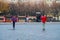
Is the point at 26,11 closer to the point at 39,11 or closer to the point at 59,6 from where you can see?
the point at 39,11

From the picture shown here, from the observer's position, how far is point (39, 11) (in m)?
64.2

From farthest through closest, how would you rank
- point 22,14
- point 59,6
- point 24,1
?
1. point 24,1
2. point 59,6
3. point 22,14

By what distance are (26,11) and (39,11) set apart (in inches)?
124

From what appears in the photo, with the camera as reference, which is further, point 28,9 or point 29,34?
point 28,9

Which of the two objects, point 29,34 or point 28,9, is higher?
point 28,9

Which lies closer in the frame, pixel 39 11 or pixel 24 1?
pixel 39 11

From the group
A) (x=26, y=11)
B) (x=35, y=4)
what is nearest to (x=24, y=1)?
(x=35, y=4)

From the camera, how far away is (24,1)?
72.9 metres

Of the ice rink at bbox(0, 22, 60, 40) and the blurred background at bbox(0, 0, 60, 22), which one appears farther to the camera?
the blurred background at bbox(0, 0, 60, 22)

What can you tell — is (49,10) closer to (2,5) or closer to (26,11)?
(26,11)

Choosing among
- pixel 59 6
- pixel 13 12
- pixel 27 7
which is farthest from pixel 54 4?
pixel 13 12

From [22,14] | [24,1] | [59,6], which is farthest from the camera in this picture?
[24,1]

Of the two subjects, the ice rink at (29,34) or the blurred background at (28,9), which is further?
the blurred background at (28,9)

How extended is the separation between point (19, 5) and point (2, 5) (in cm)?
462
